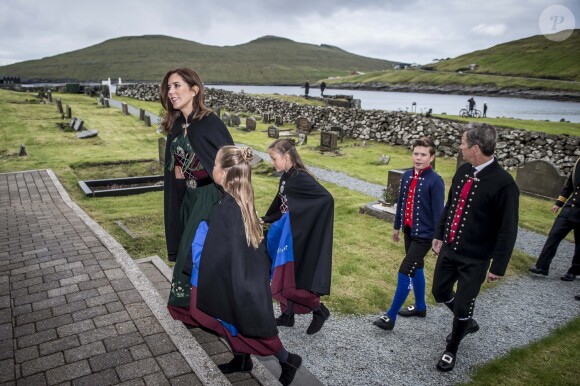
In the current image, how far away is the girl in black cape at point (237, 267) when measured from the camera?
3.41 m

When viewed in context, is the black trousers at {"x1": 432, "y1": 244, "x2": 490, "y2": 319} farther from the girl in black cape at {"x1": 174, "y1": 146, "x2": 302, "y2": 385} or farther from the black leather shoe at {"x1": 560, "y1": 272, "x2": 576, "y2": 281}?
the black leather shoe at {"x1": 560, "y1": 272, "x2": 576, "y2": 281}

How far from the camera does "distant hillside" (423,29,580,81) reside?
98.9 metres

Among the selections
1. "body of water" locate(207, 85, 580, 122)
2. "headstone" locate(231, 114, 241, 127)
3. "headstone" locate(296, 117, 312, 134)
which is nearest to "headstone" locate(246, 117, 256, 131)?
"headstone" locate(231, 114, 241, 127)

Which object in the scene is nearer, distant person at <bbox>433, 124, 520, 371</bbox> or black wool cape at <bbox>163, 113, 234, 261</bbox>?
distant person at <bbox>433, 124, 520, 371</bbox>

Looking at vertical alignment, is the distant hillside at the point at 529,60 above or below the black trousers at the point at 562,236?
above

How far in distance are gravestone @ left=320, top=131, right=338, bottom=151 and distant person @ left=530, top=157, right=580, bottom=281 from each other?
13.2 metres

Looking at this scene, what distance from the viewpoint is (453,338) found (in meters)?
4.55

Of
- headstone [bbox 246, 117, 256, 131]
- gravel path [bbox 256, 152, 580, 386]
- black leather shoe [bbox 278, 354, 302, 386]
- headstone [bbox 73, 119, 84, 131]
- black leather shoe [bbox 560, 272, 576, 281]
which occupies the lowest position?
gravel path [bbox 256, 152, 580, 386]

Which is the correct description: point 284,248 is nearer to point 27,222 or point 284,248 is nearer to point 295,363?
point 295,363

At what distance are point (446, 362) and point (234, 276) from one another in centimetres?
289

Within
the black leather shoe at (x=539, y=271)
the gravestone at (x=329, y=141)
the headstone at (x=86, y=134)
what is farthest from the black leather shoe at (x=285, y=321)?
the headstone at (x=86, y=134)

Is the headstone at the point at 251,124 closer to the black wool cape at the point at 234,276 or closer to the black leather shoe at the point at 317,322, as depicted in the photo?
the black leather shoe at the point at 317,322

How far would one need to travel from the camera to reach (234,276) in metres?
3.38

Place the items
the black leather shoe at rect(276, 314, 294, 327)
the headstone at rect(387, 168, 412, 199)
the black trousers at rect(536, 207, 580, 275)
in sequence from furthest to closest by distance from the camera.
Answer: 1. the headstone at rect(387, 168, 412, 199)
2. the black trousers at rect(536, 207, 580, 275)
3. the black leather shoe at rect(276, 314, 294, 327)
